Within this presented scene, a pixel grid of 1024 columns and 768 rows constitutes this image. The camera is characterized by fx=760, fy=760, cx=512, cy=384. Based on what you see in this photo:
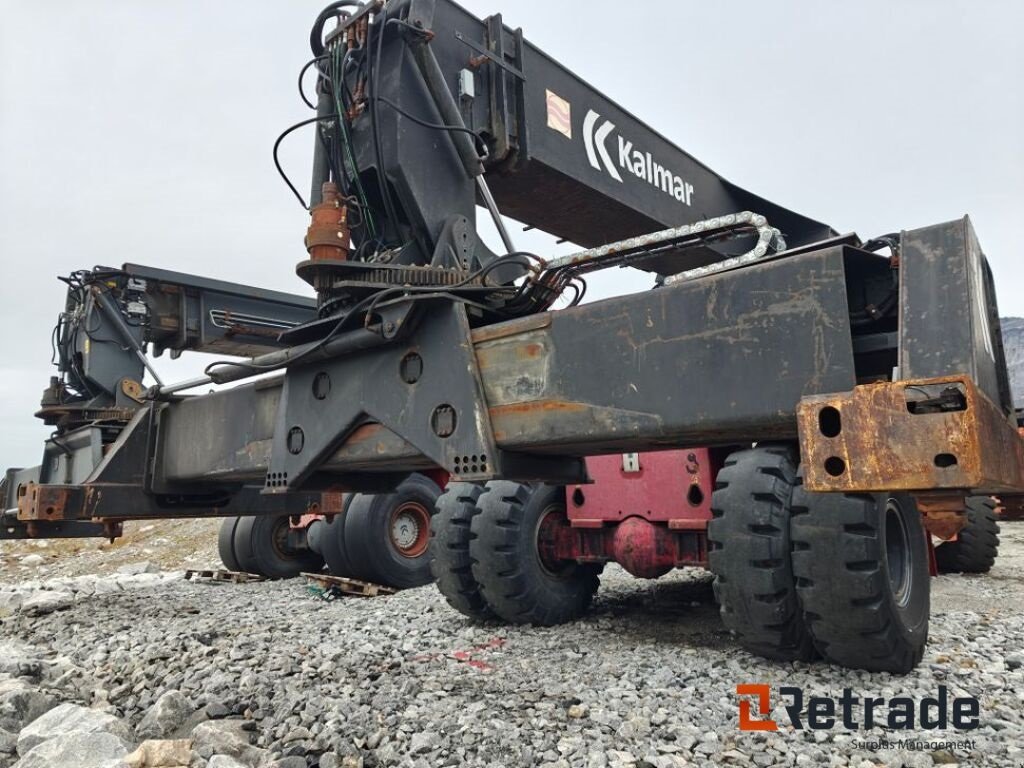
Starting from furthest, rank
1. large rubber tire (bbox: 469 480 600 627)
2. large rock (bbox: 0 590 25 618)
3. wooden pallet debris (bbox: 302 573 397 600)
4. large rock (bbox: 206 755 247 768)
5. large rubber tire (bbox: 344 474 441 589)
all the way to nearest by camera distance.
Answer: large rubber tire (bbox: 344 474 441 589) → wooden pallet debris (bbox: 302 573 397 600) → large rock (bbox: 0 590 25 618) → large rubber tire (bbox: 469 480 600 627) → large rock (bbox: 206 755 247 768)

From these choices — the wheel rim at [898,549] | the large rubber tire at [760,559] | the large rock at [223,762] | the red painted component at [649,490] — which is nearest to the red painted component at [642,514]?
the red painted component at [649,490]

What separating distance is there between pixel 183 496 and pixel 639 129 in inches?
135

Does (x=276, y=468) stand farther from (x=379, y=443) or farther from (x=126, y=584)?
(x=126, y=584)

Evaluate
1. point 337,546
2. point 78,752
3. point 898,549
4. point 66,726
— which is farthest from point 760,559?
point 337,546

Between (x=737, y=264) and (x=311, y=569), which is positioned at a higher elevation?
(x=737, y=264)

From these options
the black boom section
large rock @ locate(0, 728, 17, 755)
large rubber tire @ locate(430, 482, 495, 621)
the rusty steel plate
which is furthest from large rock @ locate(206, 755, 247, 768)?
large rubber tire @ locate(430, 482, 495, 621)

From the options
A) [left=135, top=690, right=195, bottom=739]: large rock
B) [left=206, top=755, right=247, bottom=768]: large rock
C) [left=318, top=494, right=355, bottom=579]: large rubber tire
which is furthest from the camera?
[left=318, top=494, right=355, bottom=579]: large rubber tire

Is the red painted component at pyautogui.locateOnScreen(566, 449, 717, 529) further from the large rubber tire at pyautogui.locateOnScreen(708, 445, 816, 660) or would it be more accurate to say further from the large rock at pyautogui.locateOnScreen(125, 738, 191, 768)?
the large rock at pyautogui.locateOnScreen(125, 738, 191, 768)

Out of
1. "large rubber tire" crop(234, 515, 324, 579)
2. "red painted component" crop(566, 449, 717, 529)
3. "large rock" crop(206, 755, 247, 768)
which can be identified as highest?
"red painted component" crop(566, 449, 717, 529)

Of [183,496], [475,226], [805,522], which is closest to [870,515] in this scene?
[805,522]

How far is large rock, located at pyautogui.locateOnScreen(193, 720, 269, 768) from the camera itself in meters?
2.49

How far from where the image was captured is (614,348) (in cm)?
206

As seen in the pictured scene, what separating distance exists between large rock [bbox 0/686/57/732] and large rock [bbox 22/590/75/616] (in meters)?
3.09

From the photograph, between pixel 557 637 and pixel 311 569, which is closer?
pixel 557 637
